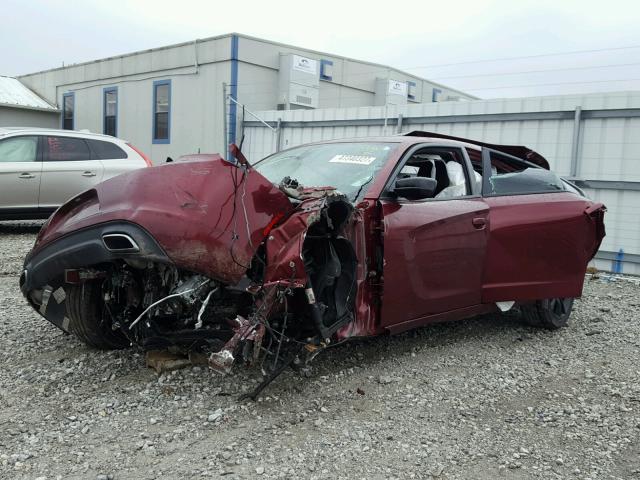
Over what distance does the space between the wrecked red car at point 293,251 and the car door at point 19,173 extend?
5.17 metres

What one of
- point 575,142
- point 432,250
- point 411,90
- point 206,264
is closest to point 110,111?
point 411,90

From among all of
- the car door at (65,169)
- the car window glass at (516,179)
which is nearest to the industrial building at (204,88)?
the car door at (65,169)

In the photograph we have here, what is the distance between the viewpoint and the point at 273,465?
2.68m

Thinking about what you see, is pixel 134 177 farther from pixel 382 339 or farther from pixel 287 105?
pixel 287 105

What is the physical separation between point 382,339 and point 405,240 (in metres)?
1.07

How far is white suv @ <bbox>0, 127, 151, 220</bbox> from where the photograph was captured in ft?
27.1

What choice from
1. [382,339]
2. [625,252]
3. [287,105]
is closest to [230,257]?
[382,339]

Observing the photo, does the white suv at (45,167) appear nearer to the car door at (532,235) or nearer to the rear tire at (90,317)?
the rear tire at (90,317)

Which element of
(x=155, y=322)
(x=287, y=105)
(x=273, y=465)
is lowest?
(x=273, y=465)

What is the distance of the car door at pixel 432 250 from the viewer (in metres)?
3.74

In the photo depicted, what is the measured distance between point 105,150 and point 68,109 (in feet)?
43.7

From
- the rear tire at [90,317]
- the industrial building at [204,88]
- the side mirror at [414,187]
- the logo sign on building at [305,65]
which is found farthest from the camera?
the logo sign on building at [305,65]

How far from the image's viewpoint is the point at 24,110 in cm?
2053

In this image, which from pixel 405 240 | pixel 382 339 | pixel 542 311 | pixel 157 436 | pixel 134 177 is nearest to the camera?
pixel 157 436
